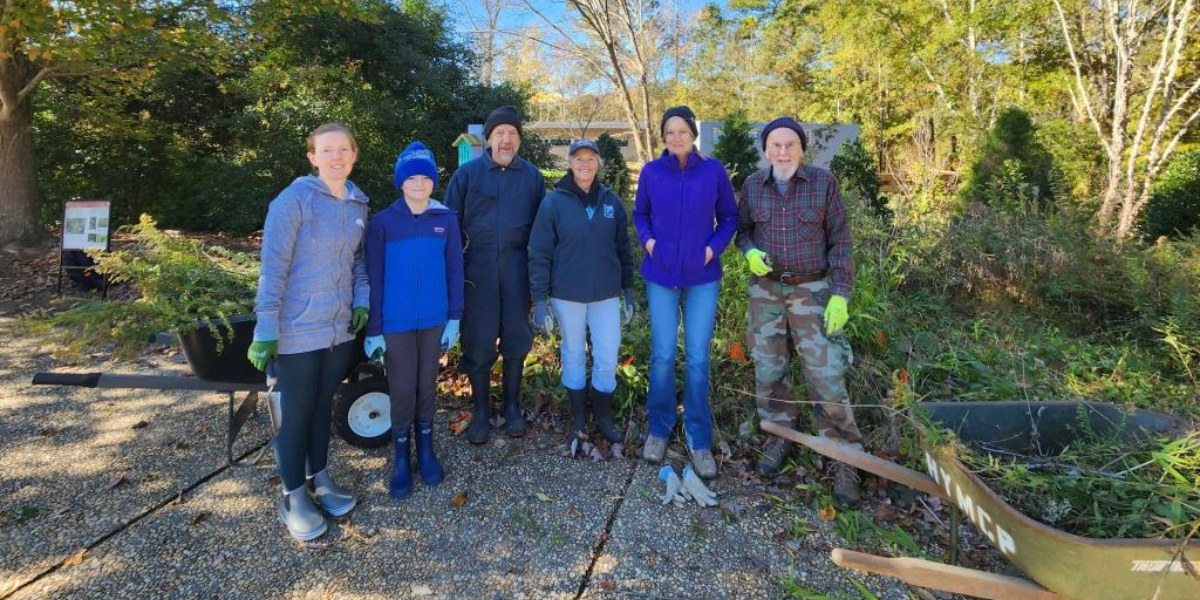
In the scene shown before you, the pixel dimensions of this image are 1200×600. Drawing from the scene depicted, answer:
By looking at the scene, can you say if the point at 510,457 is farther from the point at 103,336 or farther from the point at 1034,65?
the point at 1034,65

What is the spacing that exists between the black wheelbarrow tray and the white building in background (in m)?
4.02

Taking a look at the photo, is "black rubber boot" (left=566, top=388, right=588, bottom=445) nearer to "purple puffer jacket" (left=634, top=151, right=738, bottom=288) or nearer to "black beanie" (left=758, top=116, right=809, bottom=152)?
"purple puffer jacket" (left=634, top=151, right=738, bottom=288)

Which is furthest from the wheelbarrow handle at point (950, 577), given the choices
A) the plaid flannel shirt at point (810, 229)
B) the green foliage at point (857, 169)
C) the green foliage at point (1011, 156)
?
the green foliage at point (1011, 156)

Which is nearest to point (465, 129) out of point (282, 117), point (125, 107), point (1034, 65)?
point (282, 117)

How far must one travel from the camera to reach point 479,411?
353cm

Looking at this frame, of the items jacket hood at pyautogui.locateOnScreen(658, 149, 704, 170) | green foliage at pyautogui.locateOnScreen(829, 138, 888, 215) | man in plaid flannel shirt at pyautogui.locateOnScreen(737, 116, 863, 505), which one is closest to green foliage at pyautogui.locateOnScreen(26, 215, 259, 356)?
jacket hood at pyautogui.locateOnScreen(658, 149, 704, 170)

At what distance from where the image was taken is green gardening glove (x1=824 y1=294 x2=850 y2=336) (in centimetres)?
280

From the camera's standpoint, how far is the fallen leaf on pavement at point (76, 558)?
8.01 ft

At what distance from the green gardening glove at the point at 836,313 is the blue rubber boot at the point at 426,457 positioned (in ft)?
6.64

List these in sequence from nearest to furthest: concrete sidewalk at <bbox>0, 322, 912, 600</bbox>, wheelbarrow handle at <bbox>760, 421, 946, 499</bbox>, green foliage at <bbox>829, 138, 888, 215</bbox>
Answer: wheelbarrow handle at <bbox>760, 421, 946, 499</bbox>
concrete sidewalk at <bbox>0, 322, 912, 600</bbox>
green foliage at <bbox>829, 138, 888, 215</bbox>

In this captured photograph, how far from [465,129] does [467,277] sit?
362 inches

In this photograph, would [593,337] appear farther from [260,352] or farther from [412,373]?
[260,352]

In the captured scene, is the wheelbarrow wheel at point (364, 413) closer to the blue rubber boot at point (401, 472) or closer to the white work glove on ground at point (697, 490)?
the blue rubber boot at point (401, 472)

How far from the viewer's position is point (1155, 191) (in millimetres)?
8422
